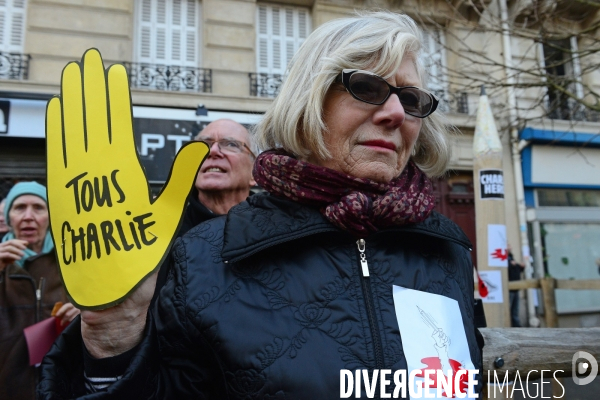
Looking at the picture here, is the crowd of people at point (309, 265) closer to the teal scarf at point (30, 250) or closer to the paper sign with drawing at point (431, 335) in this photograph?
the paper sign with drawing at point (431, 335)

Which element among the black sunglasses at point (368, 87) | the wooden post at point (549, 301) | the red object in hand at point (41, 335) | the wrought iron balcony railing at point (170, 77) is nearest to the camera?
the black sunglasses at point (368, 87)

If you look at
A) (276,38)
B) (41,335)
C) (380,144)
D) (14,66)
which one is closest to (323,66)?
(380,144)

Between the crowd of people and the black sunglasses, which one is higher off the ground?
the black sunglasses

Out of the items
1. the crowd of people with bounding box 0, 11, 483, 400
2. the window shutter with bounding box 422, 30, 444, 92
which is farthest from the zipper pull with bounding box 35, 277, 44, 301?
the window shutter with bounding box 422, 30, 444, 92

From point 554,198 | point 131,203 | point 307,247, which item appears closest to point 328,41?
point 307,247

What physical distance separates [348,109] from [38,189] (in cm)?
243

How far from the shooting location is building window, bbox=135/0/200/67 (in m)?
8.36

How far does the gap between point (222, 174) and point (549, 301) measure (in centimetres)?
439

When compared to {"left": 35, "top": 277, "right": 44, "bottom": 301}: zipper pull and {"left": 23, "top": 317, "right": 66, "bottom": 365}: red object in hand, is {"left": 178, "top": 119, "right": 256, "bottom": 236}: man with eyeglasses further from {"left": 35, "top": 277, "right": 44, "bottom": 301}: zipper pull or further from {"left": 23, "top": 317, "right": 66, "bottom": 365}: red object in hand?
{"left": 35, "top": 277, "right": 44, "bottom": 301}: zipper pull

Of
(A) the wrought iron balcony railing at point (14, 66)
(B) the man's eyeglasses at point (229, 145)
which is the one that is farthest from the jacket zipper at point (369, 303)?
(A) the wrought iron balcony railing at point (14, 66)

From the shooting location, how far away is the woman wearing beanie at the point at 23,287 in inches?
92.8

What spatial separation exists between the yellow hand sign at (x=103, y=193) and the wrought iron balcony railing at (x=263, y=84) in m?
7.69

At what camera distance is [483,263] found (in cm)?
361

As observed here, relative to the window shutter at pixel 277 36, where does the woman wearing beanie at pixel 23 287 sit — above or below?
below
